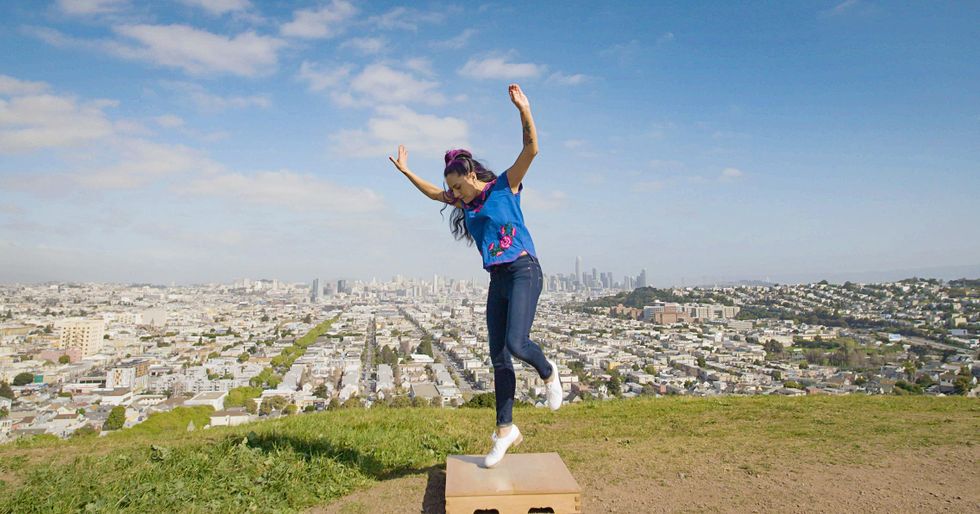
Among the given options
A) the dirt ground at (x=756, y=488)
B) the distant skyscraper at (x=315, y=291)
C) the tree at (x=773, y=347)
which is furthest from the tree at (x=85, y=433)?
the distant skyscraper at (x=315, y=291)

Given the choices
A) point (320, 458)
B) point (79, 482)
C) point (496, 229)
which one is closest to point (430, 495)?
point (320, 458)

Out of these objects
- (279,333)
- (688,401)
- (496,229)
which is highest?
(496,229)

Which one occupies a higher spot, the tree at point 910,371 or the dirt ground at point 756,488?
the dirt ground at point 756,488

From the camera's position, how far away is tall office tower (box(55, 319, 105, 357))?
37.0 m

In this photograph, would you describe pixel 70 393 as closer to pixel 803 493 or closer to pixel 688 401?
pixel 688 401

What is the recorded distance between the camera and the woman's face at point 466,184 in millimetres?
3439

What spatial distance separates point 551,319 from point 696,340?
16454 millimetres

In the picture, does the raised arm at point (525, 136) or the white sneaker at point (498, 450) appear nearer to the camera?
the raised arm at point (525, 136)

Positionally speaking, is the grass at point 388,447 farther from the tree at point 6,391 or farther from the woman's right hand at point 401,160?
the tree at point 6,391

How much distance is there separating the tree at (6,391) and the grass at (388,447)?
22.6 meters

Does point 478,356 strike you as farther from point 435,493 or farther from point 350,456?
point 435,493

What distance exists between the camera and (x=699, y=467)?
13.0 feet

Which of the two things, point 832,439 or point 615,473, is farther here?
point 832,439

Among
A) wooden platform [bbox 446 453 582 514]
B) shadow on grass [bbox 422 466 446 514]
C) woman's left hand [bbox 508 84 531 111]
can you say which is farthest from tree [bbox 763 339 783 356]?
woman's left hand [bbox 508 84 531 111]
